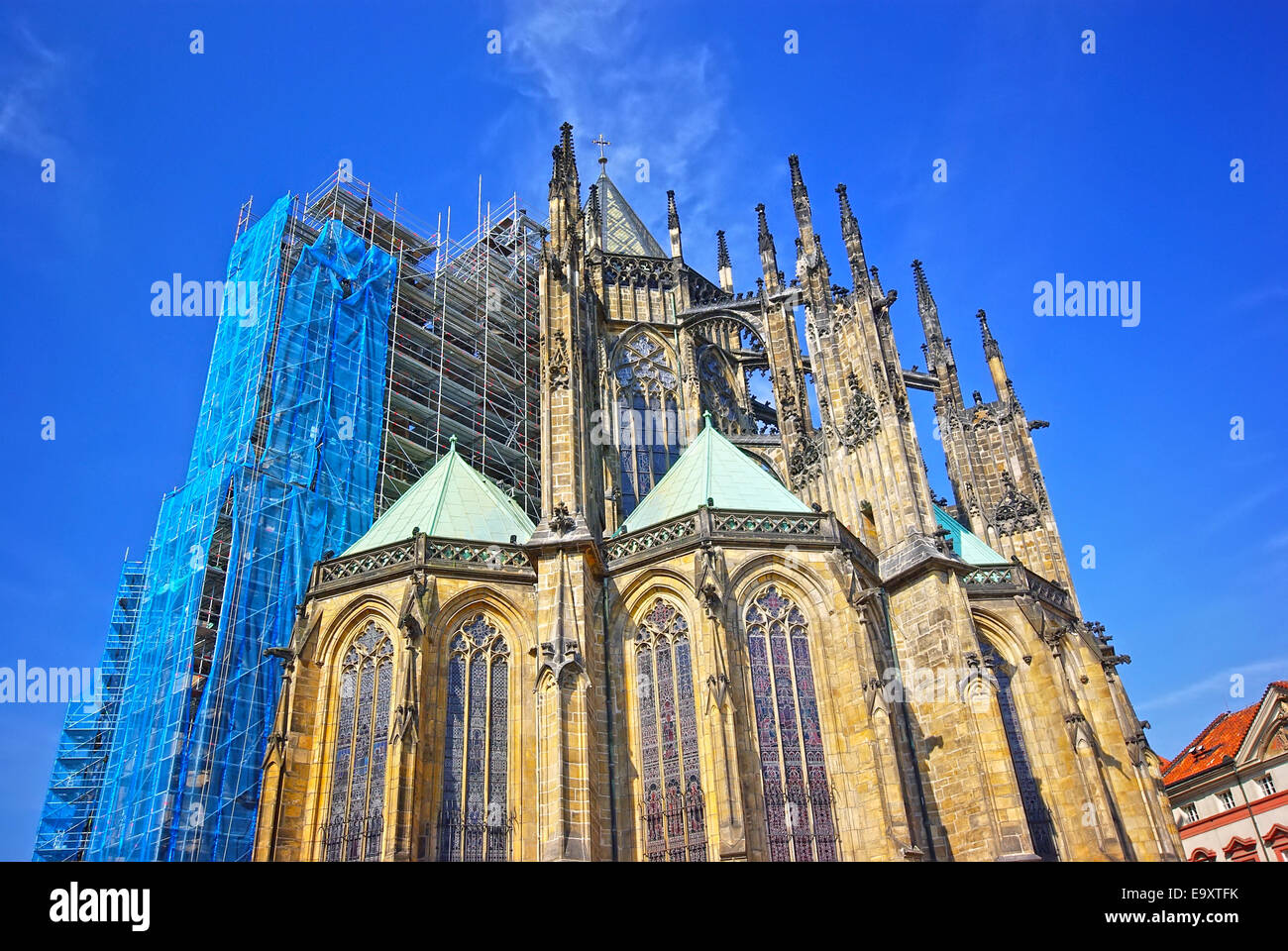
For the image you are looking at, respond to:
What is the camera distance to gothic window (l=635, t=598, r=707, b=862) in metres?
18.9

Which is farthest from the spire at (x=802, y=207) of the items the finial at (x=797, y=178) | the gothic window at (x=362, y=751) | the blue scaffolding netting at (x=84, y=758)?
the blue scaffolding netting at (x=84, y=758)

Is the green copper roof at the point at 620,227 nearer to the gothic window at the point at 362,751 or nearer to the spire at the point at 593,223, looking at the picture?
the spire at the point at 593,223

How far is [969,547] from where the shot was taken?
26594 millimetres

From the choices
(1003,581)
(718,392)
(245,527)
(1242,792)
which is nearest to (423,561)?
(245,527)

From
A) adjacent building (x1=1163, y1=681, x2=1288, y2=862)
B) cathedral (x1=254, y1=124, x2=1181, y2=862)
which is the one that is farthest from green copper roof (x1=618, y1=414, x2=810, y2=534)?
adjacent building (x1=1163, y1=681, x2=1288, y2=862)

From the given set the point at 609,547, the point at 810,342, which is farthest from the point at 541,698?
the point at 810,342
